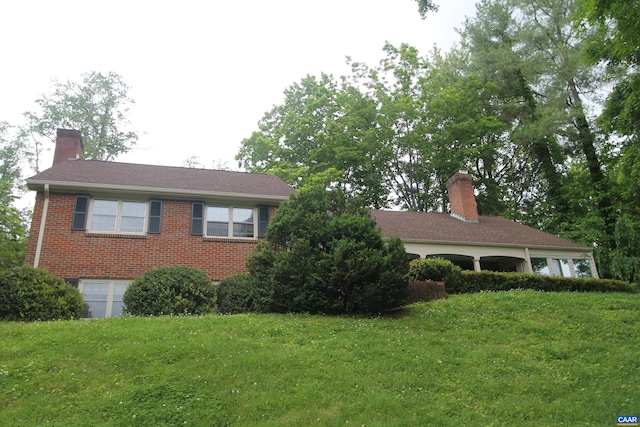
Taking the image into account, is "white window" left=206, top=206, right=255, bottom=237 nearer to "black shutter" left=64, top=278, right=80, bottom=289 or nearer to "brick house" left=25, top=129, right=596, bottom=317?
"brick house" left=25, top=129, right=596, bottom=317

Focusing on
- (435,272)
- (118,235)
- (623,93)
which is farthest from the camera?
(435,272)

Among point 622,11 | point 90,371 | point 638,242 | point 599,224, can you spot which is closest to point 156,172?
point 90,371

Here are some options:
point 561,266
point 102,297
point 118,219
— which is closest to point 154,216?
point 118,219

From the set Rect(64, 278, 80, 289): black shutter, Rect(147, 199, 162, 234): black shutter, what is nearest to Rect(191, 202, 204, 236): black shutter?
Rect(147, 199, 162, 234): black shutter

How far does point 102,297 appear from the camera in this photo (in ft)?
48.8

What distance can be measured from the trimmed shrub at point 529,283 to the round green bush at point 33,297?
35.6 feet

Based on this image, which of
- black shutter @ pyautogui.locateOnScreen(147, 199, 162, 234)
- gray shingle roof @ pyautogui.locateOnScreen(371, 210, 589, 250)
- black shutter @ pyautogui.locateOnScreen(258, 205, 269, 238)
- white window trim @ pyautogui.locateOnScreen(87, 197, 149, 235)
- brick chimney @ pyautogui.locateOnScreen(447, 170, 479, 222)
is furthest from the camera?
brick chimney @ pyautogui.locateOnScreen(447, 170, 479, 222)

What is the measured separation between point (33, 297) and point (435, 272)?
430 inches

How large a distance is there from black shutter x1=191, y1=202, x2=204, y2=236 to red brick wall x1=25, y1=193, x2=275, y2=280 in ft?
0.45

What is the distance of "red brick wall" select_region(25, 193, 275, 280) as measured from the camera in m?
14.9

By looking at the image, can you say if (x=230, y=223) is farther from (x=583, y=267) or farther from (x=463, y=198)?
(x=583, y=267)

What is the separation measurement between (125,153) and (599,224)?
29.4m

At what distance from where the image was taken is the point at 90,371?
24.6 feet

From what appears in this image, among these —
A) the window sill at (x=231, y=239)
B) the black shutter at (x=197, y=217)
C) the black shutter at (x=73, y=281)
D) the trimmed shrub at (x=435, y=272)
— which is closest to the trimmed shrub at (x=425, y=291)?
the trimmed shrub at (x=435, y=272)
